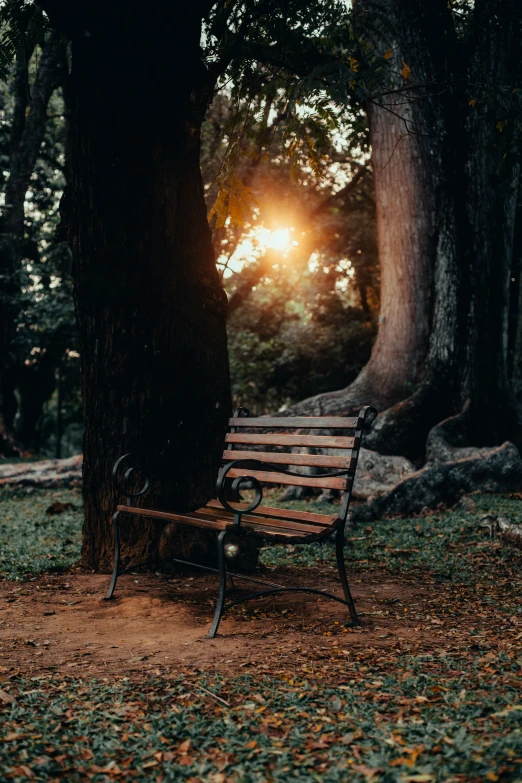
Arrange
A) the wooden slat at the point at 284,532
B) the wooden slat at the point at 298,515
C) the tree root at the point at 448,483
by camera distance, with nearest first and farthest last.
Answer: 1. the wooden slat at the point at 284,532
2. the wooden slat at the point at 298,515
3. the tree root at the point at 448,483

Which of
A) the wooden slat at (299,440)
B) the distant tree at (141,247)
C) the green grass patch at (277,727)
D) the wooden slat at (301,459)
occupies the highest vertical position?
the distant tree at (141,247)

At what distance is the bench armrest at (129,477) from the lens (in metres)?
5.25

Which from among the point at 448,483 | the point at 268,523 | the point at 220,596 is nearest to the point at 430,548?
the point at 448,483

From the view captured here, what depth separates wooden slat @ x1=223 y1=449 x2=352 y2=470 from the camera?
4379mm

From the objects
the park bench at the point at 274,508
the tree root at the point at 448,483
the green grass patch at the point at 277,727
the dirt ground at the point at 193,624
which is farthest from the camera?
the tree root at the point at 448,483

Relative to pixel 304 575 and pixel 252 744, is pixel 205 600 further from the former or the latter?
pixel 252 744

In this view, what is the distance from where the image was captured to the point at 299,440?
4781mm

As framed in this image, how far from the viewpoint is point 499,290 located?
11.0 metres

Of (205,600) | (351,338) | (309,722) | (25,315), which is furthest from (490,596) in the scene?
(25,315)

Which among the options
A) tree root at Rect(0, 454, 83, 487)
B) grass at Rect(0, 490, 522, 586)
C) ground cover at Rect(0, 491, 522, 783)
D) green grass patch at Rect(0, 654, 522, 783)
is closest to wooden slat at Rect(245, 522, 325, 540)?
ground cover at Rect(0, 491, 522, 783)

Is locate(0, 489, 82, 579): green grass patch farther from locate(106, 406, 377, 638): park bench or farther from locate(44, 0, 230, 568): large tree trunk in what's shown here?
locate(106, 406, 377, 638): park bench

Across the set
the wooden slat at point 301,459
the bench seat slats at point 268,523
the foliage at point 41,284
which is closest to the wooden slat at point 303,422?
the wooden slat at point 301,459

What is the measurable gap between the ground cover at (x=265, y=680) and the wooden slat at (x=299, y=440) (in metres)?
1.06

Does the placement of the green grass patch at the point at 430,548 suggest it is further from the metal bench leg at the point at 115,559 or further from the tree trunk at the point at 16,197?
the tree trunk at the point at 16,197
